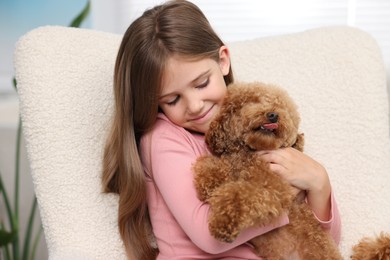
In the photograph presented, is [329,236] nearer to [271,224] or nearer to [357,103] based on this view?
[271,224]

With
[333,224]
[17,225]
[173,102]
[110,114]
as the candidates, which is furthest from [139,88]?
[17,225]

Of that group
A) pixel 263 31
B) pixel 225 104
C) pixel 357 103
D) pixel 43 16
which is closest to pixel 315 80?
pixel 357 103

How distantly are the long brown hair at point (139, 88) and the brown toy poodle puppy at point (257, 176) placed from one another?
153mm

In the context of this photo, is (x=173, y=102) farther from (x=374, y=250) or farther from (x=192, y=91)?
(x=374, y=250)

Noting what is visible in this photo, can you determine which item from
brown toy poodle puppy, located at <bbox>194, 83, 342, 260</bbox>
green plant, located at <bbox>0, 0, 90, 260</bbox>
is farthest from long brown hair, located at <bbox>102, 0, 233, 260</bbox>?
green plant, located at <bbox>0, 0, 90, 260</bbox>

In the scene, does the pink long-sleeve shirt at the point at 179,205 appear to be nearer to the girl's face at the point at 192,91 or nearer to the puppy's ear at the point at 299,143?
the girl's face at the point at 192,91

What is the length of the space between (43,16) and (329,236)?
52.6 inches

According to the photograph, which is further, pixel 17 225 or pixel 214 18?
pixel 214 18

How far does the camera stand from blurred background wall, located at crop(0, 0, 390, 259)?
181 centimetres

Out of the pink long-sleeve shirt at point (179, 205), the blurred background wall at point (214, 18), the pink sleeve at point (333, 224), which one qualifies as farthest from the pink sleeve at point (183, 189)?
the blurred background wall at point (214, 18)

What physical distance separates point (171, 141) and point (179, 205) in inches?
5.5

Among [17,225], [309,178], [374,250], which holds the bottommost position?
[17,225]

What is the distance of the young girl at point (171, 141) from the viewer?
3.21 feet

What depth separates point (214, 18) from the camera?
6.09ft
